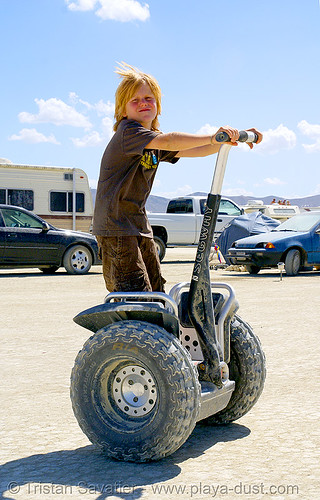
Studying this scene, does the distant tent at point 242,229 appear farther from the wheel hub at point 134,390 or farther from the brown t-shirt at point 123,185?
the wheel hub at point 134,390

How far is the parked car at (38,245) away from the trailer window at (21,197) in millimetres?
4349

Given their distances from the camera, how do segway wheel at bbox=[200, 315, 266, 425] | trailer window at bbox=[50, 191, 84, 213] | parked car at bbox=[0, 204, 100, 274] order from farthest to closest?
trailer window at bbox=[50, 191, 84, 213]
parked car at bbox=[0, 204, 100, 274]
segway wheel at bbox=[200, 315, 266, 425]

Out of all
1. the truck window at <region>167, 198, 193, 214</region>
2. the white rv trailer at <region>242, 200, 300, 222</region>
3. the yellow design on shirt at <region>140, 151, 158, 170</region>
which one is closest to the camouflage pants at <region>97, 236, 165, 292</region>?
the yellow design on shirt at <region>140, 151, 158, 170</region>

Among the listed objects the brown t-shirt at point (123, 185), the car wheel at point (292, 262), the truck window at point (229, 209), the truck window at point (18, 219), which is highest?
the truck window at point (229, 209)

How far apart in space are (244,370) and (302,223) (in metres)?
13.9

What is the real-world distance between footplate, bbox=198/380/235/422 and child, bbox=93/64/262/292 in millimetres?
632

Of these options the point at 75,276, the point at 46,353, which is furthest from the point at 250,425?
the point at 75,276

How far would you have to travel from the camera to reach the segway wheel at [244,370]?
4055mm

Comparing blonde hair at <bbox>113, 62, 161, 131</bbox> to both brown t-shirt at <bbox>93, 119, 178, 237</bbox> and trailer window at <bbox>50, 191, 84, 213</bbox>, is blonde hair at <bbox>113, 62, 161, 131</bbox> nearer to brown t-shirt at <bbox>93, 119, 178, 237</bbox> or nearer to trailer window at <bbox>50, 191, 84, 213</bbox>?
brown t-shirt at <bbox>93, 119, 178, 237</bbox>

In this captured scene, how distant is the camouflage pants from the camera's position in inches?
147

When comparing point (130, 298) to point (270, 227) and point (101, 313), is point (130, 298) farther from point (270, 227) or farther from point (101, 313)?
point (270, 227)

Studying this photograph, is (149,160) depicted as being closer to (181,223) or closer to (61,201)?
(61,201)

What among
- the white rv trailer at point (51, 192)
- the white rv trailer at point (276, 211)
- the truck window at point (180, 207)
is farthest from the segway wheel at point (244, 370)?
the white rv trailer at point (276, 211)

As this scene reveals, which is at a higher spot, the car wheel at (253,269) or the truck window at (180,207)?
the truck window at (180,207)
